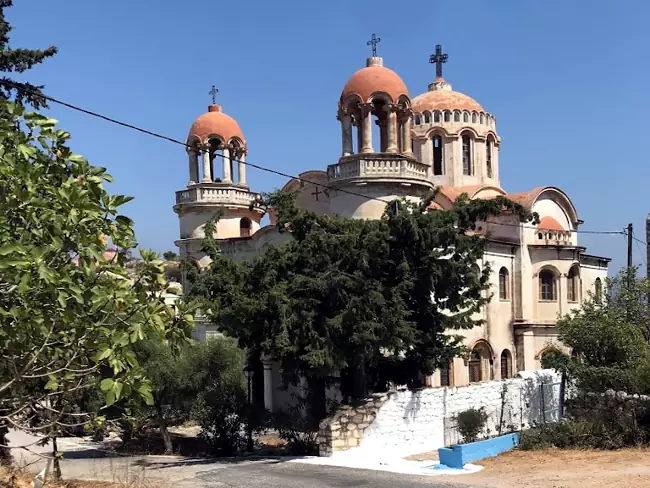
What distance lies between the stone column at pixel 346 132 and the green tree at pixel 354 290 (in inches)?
228

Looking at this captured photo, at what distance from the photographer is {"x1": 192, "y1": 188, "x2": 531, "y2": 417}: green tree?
1487 cm

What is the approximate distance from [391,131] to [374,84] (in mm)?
1552

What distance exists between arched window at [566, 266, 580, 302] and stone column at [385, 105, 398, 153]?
10480 millimetres

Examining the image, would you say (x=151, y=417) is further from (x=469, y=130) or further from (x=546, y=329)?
(x=469, y=130)

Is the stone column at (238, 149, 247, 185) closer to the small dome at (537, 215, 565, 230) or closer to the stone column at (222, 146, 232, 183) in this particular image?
the stone column at (222, 146, 232, 183)

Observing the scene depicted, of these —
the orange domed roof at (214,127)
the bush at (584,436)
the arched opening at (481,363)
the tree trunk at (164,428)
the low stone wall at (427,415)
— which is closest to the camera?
the low stone wall at (427,415)

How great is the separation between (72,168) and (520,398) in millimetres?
15634

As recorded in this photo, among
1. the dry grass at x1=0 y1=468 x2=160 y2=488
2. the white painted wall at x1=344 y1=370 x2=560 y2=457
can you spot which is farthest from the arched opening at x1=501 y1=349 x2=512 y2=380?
the dry grass at x1=0 y1=468 x2=160 y2=488

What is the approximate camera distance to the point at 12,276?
5191 mm

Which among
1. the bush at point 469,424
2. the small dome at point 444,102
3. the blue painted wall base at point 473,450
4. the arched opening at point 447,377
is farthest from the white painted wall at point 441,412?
the small dome at point 444,102

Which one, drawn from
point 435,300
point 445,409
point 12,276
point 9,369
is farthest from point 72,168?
point 445,409

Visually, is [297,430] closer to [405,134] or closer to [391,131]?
[391,131]

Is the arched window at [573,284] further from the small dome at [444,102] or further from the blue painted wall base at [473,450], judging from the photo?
the blue painted wall base at [473,450]

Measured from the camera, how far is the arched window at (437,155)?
30672 mm
